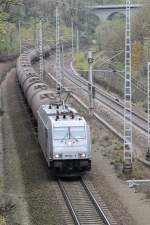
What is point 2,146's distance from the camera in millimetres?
37188

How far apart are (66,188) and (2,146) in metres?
11.3

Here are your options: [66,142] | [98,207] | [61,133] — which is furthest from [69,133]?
[98,207]

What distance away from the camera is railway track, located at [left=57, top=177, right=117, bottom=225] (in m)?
22.3

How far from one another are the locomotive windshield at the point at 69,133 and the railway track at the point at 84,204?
1978mm

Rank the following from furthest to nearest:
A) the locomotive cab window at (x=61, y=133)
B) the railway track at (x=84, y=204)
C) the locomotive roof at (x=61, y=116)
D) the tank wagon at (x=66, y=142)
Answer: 1. the locomotive roof at (x=61, y=116)
2. the locomotive cab window at (x=61, y=133)
3. the tank wagon at (x=66, y=142)
4. the railway track at (x=84, y=204)

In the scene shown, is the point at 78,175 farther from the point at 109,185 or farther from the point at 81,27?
the point at 81,27

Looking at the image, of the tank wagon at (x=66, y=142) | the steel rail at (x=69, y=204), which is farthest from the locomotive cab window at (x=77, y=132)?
the steel rail at (x=69, y=204)

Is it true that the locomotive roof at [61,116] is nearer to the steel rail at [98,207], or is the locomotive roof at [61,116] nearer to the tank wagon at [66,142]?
the tank wagon at [66,142]

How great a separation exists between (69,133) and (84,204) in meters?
4.94

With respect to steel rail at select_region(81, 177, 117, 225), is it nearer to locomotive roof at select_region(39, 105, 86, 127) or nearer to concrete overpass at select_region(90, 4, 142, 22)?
locomotive roof at select_region(39, 105, 86, 127)

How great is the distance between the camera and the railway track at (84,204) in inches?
880

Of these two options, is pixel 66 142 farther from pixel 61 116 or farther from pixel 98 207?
pixel 98 207

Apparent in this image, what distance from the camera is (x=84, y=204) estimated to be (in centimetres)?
2445

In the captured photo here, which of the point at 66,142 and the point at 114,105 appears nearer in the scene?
the point at 66,142
